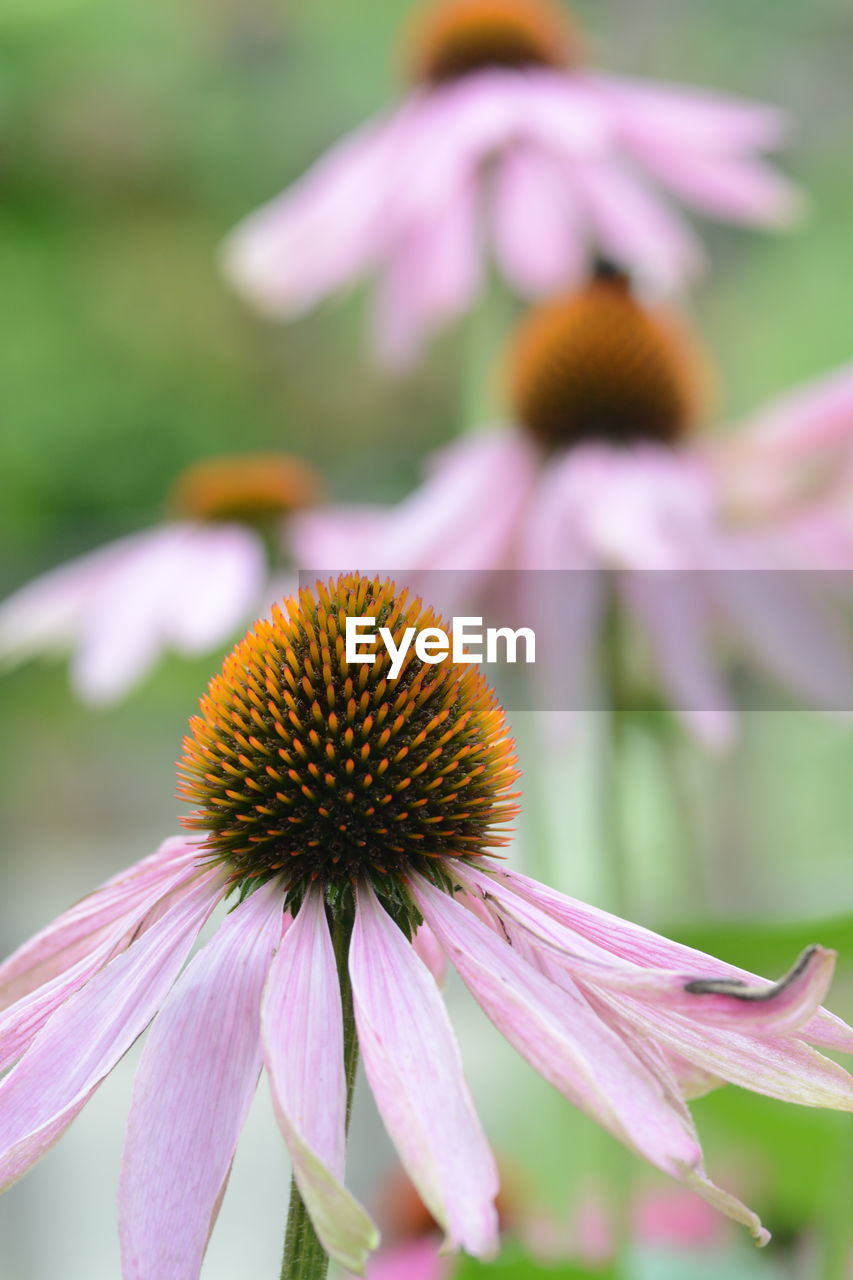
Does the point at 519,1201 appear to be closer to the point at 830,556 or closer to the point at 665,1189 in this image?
the point at 665,1189

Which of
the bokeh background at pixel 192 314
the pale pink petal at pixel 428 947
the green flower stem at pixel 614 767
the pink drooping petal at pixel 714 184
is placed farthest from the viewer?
the bokeh background at pixel 192 314

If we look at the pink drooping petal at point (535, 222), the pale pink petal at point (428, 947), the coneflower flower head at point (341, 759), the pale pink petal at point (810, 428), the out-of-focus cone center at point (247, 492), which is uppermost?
the pink drooping petal at point (535, 222)

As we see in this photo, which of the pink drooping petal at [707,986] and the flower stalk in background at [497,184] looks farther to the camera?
the flower stalk in background at [497,184]

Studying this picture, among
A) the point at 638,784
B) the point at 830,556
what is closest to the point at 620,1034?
the point at 830,556

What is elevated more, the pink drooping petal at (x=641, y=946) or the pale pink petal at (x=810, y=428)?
the pale pink petal at (x=810, y=428)

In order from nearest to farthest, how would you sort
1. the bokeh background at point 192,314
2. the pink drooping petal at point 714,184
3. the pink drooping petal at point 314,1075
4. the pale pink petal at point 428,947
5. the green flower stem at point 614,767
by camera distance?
the pink drooping petal at point 314,1075 → the pale pink petal at point 428,947 → the green flower stem at point 614,767 → the pink drooping petal at point 714,184 → the bokeh background at point 192,314

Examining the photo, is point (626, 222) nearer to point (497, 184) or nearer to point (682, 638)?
point (497, 184)

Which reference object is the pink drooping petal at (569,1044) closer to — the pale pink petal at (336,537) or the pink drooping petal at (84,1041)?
the pink drooping petal at (84,1041)

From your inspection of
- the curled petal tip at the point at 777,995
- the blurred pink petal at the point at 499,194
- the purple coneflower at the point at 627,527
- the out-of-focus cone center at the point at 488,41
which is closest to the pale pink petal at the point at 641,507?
the purple coneflower at the point at 627,527

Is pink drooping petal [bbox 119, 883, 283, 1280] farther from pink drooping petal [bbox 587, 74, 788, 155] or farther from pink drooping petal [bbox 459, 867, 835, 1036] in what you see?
pink drooping petal [bbox 587, 74, 788, 155]
